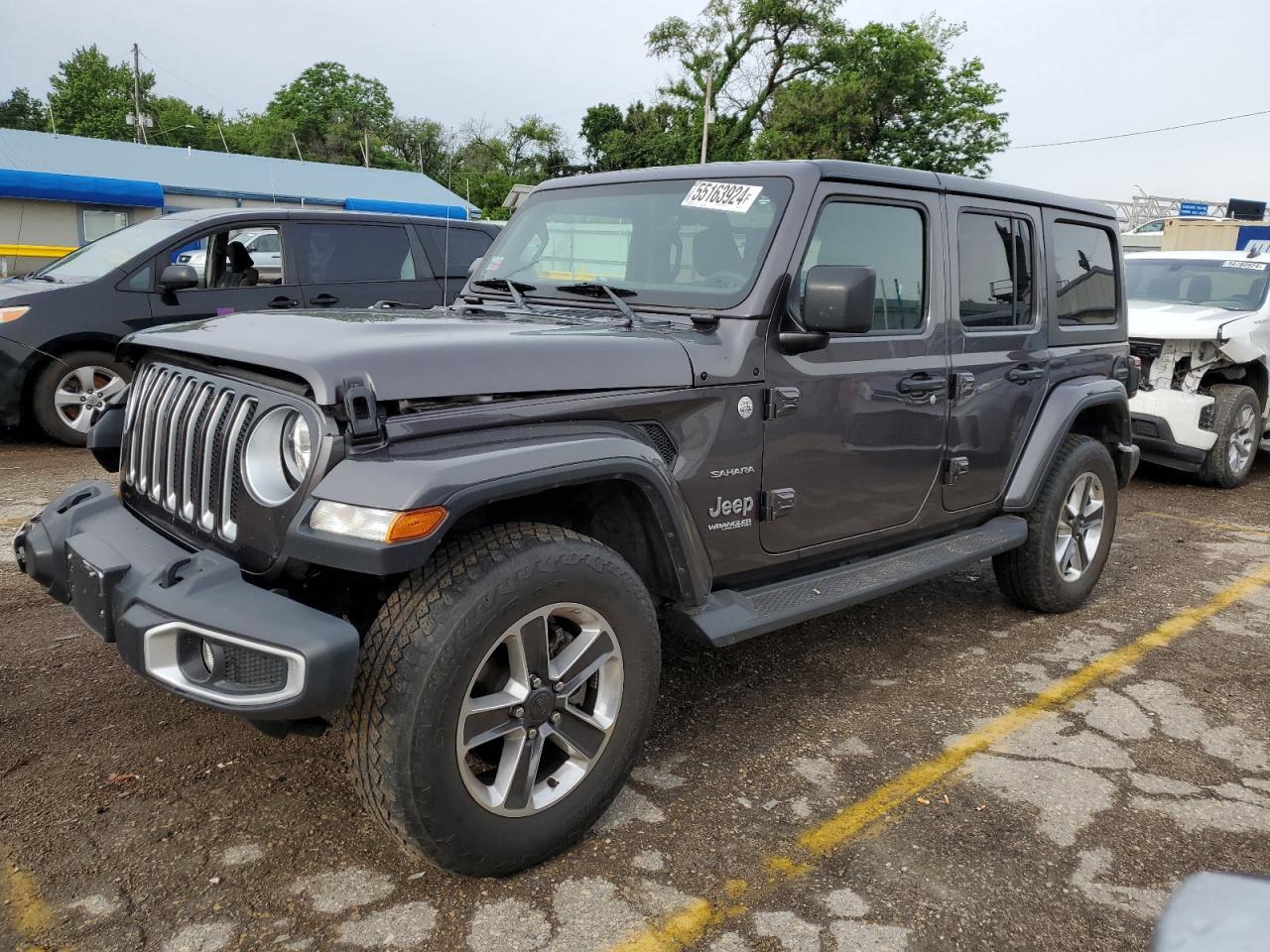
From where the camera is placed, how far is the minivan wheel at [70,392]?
7082 mm

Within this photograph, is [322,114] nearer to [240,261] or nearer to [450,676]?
[240,261]

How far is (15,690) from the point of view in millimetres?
3375

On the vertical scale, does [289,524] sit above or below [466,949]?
above

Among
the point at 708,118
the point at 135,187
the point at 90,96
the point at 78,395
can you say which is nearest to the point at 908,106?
the point at 708,118

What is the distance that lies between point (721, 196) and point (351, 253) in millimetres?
4970

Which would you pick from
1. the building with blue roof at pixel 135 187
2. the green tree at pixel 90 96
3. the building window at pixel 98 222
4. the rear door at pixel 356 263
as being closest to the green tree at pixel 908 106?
the building with blue roof at pixel 135 187

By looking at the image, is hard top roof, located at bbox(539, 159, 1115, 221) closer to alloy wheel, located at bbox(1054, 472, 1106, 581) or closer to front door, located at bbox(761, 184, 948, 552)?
front door, located at bbox(761, 184, 948, 552)

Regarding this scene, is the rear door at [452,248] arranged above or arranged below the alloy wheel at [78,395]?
above

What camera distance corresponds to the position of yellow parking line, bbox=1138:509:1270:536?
6.54 meters

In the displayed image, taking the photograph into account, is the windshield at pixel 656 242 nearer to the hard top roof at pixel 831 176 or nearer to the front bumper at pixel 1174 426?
the hard top roof at pixel 831 176

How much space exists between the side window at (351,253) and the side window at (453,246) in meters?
0.19

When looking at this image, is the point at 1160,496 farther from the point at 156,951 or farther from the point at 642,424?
the point at 156,951

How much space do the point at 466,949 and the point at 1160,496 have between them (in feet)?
23.1

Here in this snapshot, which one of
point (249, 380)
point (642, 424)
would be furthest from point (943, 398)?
point (249, 380)
